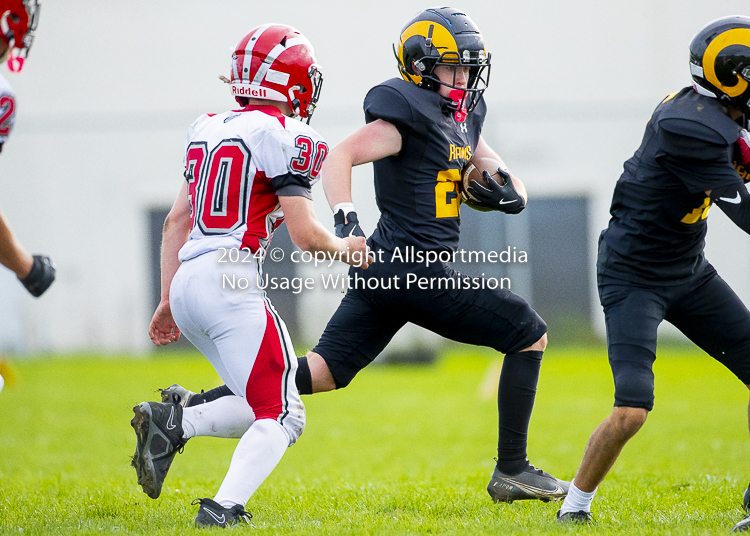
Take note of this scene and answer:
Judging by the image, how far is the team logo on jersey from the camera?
3.64 m

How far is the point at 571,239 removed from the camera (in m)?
14.1

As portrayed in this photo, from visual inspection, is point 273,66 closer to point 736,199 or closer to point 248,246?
point 248,246

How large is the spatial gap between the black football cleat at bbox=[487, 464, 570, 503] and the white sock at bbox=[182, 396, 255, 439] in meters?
1.21

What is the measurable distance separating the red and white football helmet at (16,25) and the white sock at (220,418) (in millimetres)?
1538

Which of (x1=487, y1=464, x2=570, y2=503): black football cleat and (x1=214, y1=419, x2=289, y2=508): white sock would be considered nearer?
(x1=214, y1=419, x2=289, y2=508): white sock

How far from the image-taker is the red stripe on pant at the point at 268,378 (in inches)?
121

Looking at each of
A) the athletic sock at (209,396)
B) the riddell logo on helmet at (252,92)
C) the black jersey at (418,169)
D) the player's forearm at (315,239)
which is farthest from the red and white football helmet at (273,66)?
the athletic sock at (209,396)

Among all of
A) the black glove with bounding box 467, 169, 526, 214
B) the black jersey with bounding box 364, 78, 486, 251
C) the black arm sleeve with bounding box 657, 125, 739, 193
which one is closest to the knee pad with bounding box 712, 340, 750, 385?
the black arm sleeve with bounding box 657, 125, 739, 193

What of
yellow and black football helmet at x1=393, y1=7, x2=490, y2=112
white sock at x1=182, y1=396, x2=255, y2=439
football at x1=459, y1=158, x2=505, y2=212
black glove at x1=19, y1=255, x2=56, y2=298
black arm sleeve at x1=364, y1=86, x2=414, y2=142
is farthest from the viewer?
football at x1=459, y1=158, x2=505, y2=212

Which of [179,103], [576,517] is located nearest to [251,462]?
[576,517]

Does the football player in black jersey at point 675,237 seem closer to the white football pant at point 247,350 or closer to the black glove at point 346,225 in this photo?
the black glove at point 346,225

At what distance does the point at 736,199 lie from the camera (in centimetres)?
301

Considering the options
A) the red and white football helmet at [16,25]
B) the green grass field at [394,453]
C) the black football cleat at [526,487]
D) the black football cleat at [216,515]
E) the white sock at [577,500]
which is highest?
the red and white football helmet at [16,25]

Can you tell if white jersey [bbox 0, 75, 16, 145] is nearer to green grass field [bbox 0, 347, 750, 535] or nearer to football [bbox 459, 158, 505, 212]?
green grass field [bbox 0, 347, 750, 535]
